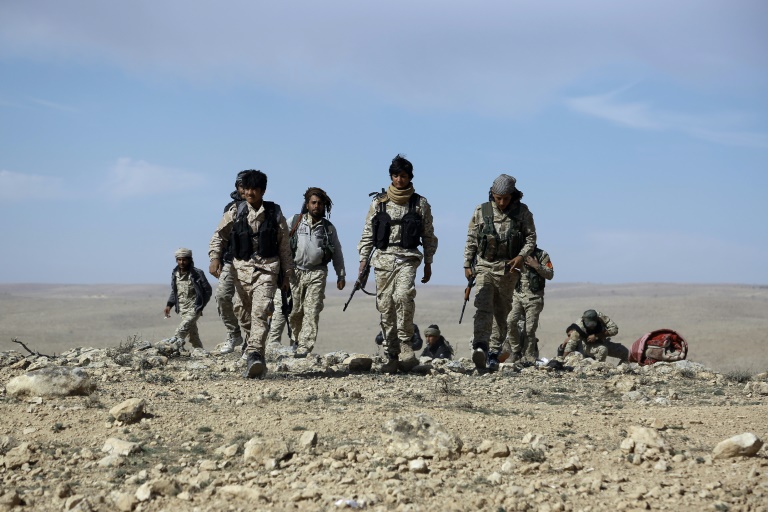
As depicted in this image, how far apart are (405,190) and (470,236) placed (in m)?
0.93

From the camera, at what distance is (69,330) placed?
38625 millimetres

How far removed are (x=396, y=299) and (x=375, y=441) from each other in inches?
133

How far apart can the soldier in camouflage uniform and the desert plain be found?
237 cm

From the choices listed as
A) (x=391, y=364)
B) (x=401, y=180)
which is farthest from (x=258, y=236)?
(x=391, y=364)

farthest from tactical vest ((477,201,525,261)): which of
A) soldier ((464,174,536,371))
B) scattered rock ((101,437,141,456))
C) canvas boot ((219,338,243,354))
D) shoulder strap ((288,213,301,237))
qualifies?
scattered rock ((101,437,141,456))

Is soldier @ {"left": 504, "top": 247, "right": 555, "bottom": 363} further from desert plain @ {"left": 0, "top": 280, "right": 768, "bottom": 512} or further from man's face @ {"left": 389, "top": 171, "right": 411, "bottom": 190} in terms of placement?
man's face @ {"left": 389, "top": 171, "right": 411, "bottom": 190}

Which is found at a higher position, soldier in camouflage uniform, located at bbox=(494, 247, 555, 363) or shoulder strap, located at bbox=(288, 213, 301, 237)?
shoulder strap, located at bbox=(288, 213, 301, 237)

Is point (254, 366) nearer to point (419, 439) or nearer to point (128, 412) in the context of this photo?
point (128, 412)

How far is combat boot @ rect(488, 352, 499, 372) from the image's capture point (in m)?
9.49

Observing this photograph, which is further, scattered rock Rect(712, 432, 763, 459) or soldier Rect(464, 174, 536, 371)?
soldier Rect(464, 174, 536, 371)

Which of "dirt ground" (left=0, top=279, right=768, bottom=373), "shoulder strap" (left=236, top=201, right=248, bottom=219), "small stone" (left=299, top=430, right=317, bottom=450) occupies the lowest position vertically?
"dirt ground" (left=0, top=279, right=768, bottom=373)

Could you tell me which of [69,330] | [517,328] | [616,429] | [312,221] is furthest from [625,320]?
[616,429]

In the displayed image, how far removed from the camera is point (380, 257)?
8883 mm

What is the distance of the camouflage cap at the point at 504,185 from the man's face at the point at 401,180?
91 centimetres
